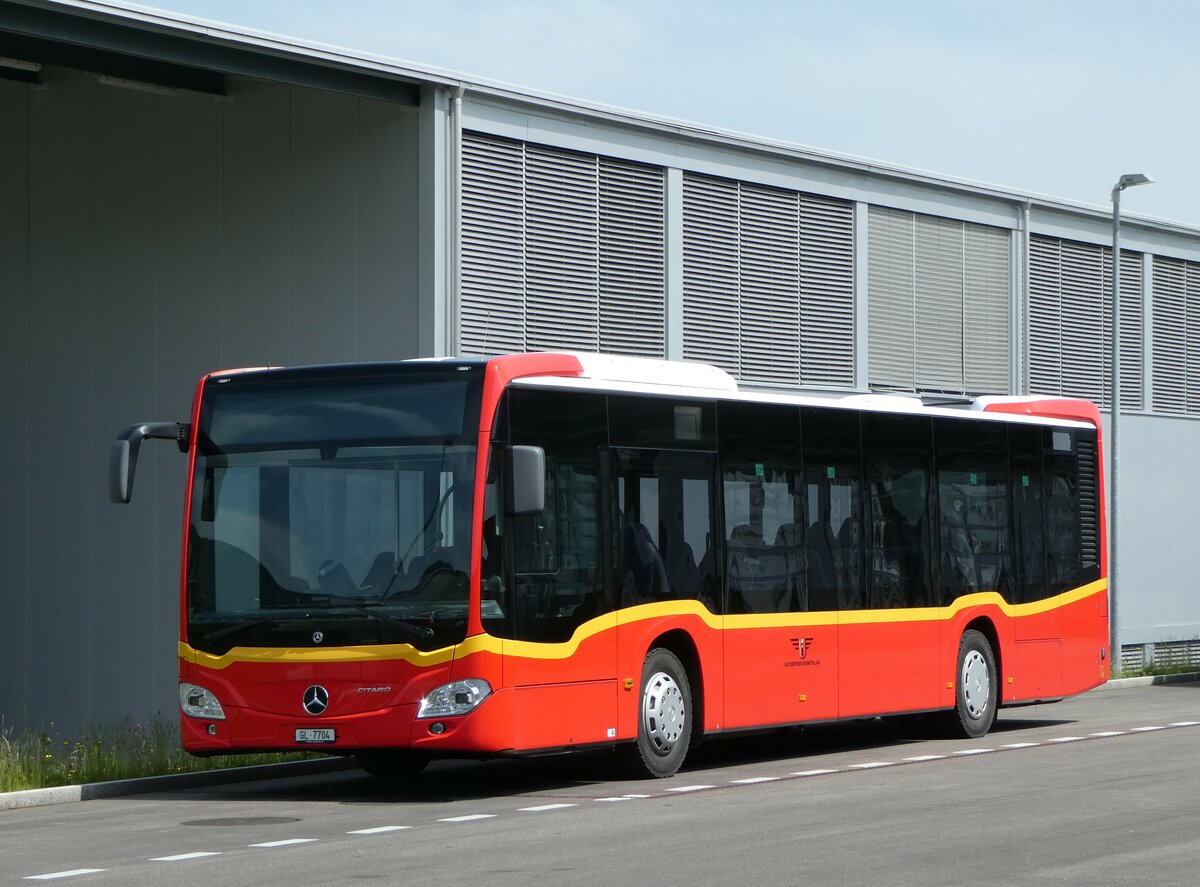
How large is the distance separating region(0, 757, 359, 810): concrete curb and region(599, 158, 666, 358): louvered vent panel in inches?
318

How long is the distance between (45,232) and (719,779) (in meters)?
15.4

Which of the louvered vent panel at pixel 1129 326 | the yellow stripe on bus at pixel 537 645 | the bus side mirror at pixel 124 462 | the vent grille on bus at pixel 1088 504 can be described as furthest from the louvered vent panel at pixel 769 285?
the bus side mirror at pixel 124 462

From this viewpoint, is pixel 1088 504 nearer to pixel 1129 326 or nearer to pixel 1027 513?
pixel 1027 513

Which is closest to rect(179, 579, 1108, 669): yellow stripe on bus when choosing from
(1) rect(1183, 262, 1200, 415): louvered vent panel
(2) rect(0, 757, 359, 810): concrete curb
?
(2) rect(0, 757, 359, 810): concrete curb

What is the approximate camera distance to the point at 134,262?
86.6ft

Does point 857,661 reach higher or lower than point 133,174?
lower

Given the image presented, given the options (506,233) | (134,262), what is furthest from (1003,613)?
(134,262)

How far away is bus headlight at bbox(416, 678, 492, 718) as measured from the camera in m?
14.2

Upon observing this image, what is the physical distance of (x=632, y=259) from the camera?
83.3ft

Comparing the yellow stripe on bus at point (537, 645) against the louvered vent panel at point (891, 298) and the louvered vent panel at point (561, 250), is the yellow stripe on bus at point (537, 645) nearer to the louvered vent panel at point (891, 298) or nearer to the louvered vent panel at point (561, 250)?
the louvered vent panel at point (561, 250)

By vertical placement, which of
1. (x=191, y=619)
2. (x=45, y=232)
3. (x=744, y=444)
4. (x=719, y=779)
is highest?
(x=45, y=232)

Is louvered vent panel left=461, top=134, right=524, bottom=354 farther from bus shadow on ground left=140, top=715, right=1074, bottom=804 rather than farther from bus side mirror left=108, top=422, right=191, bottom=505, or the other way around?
bus side mirror left=108, top=422, right=191, bottom=505

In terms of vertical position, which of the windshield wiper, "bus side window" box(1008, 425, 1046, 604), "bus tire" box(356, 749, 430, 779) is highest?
"bus side window" box(1008, 425, 1046, 604)

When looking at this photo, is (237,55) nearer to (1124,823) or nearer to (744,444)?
(744,444)
